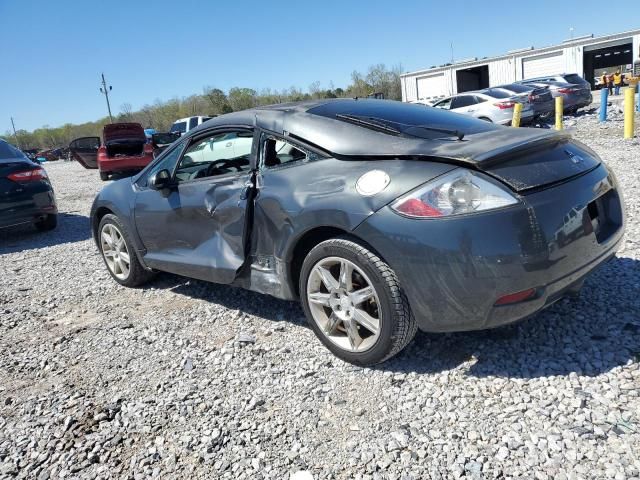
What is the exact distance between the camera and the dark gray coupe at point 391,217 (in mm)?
2275

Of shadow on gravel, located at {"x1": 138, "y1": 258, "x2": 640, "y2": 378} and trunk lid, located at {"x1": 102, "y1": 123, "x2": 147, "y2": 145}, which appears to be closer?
shadow on gravel, located at {"x1": 138, "y1": 258, "x2": 640, "y2": 378}

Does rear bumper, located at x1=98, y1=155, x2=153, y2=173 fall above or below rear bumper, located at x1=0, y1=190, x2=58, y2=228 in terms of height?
above

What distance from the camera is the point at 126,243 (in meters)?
4.45

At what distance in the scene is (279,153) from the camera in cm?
311

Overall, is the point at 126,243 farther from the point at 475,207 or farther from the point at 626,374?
the point at 626,374

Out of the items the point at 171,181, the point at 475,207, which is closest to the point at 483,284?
the point at 475,207

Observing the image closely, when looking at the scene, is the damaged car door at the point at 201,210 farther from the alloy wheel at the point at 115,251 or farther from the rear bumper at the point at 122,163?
the rear bumper at the point at 122,163

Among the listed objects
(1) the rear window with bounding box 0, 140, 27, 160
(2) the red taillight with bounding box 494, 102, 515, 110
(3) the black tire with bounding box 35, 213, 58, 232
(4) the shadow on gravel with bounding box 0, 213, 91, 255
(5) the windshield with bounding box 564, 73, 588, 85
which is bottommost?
(4) the shadow on gravel with bounding box 0, 213, 91, 255

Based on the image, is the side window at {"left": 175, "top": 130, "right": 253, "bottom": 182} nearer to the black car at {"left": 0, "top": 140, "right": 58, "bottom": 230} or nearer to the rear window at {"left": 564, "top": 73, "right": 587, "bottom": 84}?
the black car at {"left": 0, "top": 140, "right": 58, "bottom": 230}

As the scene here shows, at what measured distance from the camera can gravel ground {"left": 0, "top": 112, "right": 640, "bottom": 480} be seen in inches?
83.0

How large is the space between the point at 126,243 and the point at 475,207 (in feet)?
10.8

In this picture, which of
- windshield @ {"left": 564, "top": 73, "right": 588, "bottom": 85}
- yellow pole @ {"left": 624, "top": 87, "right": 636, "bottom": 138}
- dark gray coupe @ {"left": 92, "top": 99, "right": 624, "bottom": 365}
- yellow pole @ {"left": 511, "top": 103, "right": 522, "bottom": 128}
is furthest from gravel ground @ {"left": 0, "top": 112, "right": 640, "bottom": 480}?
windshield @ {"left": 564, "top": 73, "right": 588, "bottom": 85}

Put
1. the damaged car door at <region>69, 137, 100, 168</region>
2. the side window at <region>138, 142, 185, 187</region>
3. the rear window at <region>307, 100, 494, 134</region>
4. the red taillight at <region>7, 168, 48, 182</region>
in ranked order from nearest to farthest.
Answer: the rear window at <region>307, 100, 494, 134</region>
the side window at <region>138, 142, 185, 187</region>
the red taillight at <region>7, 168, 48, 182</region>
the damaged car door at <region>69, 137, 100, 168</region>

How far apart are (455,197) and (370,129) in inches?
30.7
